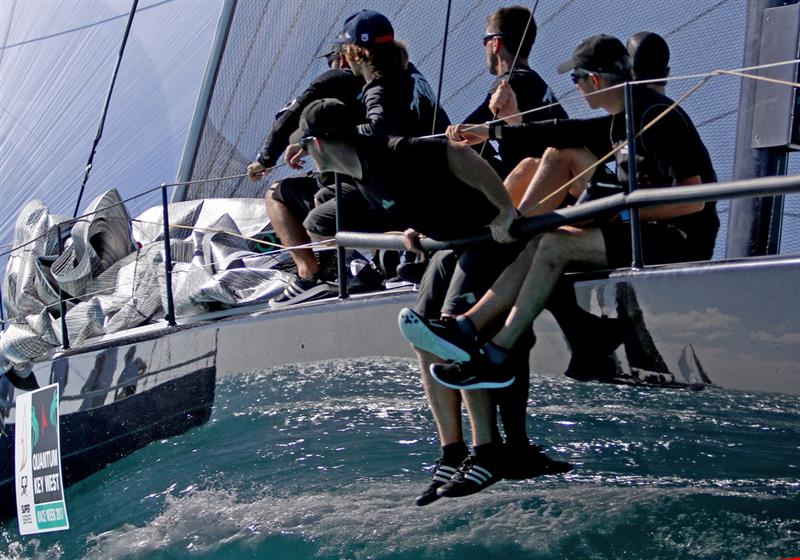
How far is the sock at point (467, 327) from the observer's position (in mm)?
2963

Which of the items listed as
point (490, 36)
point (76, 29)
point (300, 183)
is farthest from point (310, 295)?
point (76, 29)

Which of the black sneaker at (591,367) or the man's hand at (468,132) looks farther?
the man's hand at (468,132)

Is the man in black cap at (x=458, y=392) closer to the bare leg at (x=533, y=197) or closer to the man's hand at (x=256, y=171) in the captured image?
the bare leg at (x=533, y=197)

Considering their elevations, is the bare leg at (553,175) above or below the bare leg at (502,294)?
above

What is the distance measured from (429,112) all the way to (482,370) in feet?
4.15

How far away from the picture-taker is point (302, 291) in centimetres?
411

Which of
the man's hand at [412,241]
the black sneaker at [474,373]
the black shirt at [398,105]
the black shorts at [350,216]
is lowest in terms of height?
the black sneaker at [474,373]

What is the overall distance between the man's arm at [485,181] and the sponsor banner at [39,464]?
8.28ft

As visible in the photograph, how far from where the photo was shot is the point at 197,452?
4.22 metres

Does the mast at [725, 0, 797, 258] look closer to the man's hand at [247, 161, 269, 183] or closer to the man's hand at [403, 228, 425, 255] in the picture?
the man's hand at [403, 228, 425, 255]

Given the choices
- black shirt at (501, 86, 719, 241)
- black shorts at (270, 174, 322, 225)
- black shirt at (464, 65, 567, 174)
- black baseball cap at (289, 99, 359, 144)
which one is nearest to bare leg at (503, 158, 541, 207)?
black shirt at (464, 65, 567, 174)

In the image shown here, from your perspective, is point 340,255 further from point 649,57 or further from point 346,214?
point 649,57

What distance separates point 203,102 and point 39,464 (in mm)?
2000

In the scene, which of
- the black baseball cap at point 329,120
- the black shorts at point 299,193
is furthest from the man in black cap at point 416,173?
the black shorts at point 299,193
